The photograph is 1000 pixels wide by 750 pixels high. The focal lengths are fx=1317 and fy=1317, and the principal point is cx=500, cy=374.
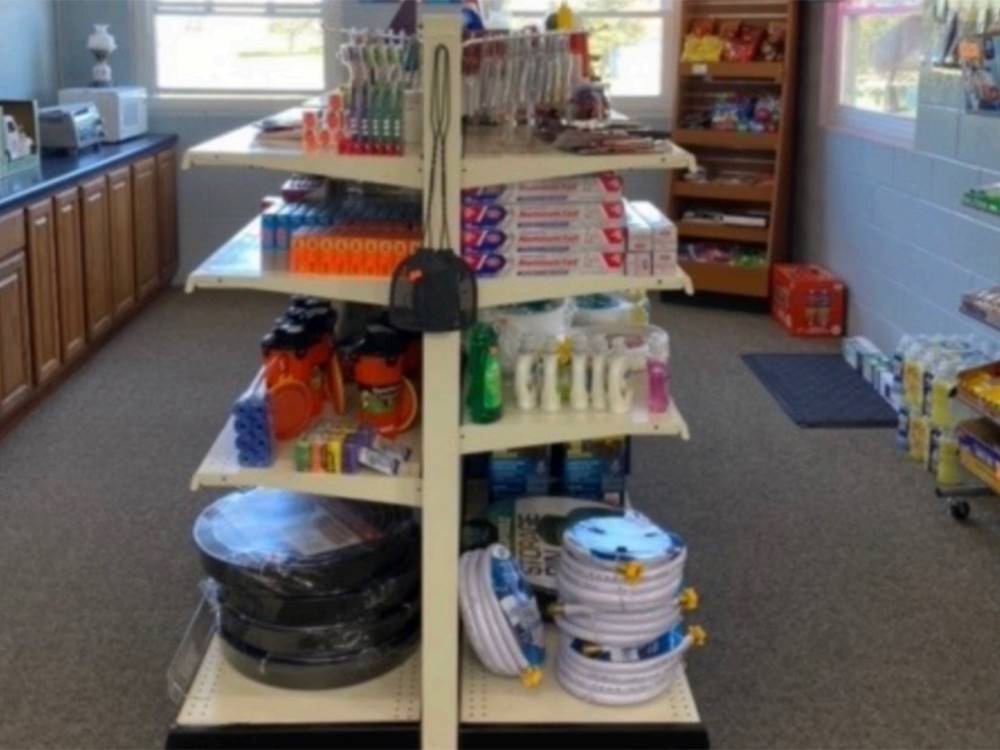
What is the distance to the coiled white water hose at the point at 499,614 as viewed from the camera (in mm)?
2637

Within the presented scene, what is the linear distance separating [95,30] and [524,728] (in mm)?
5448

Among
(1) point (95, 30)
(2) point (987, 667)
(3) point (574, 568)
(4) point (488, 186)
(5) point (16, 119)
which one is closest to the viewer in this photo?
(4) point (488, 186)

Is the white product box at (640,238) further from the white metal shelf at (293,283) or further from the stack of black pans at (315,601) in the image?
the stack of black pans at (315,601)

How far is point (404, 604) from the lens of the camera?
2.83 metres

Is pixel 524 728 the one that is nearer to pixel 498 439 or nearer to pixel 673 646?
pixel 673 646

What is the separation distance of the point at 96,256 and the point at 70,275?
41 cm

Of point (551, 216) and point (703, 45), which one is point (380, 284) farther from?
point (703, 45)

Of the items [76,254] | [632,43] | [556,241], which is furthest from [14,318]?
[632,43]

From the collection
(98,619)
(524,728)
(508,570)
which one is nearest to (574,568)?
(508,570)

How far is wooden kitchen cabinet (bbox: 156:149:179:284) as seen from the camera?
6.91 metres

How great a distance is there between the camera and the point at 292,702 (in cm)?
269

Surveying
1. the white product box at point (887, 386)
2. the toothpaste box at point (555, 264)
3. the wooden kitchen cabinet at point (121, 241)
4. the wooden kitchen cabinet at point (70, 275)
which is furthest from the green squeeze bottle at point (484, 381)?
the wooden kitchen cabinet at point (121, 241)

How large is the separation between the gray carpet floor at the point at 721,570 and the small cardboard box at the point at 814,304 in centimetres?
92

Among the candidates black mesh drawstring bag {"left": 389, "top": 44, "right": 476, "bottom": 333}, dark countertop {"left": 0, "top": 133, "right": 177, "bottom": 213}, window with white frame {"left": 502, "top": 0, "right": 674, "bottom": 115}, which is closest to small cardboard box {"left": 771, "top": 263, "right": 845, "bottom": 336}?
window with white frame {"left": 502, "top": 0, "right": 674, "bottom": 115}
